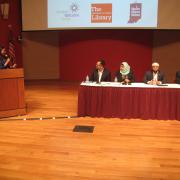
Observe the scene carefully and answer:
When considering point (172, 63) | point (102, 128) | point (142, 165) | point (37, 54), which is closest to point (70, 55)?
point (37, 54)

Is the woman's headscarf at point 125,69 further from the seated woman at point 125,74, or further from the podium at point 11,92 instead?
the podium at point 11,92

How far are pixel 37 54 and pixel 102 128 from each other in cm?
620

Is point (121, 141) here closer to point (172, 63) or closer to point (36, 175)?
point (36, 175)

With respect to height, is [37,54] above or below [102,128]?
above

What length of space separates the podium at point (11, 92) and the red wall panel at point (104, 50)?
492 centimetres

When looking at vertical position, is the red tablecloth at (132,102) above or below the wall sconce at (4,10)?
below

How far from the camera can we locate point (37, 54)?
11266 millimetres

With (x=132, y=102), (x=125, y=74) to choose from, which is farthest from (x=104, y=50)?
(x=132, y=102)

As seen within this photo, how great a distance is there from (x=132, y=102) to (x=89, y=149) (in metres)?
1.86

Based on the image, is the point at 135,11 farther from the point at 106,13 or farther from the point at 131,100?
the point at 131,100

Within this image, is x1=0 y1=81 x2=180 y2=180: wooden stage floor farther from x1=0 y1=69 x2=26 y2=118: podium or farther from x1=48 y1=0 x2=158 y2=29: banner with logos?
x1=48 y1=0 x2=158 y2=29: banner with logos

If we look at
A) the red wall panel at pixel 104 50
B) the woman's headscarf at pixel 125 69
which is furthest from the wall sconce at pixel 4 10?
the woman's headscarf at pixel 125 69

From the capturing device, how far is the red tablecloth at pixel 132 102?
20.2ft

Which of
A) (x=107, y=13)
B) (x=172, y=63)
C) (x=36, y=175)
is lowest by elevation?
(x=36, y=175)
